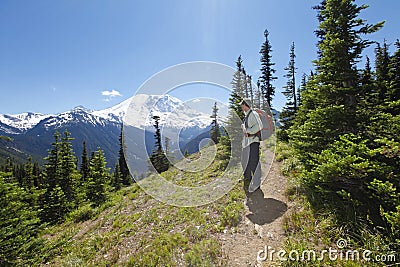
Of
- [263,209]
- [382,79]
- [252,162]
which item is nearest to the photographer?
[263,209]

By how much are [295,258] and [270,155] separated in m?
10.2

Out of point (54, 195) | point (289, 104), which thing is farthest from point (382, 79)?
point (54, 195)

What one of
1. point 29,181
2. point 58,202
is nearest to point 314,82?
point 58,202

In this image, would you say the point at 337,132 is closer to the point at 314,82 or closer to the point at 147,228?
the point at 314,82

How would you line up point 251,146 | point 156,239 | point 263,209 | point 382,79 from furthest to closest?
point 382,79 → point 251,146 → point 263,209 → point 156,239

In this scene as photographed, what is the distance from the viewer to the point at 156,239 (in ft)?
20.7

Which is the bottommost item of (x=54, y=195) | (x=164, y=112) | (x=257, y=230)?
(x=54, y=195)

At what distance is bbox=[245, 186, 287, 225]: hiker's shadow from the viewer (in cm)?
605

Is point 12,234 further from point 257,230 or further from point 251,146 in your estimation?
point 251,146

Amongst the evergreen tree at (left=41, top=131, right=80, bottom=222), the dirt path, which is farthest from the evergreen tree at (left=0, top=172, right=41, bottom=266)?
the evergreen tree at (left=41, top=131, right=80, bottom=222)

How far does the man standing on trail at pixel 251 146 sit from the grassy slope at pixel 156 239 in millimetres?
752

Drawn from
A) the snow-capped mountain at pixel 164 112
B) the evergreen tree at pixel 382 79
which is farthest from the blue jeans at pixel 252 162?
the evergreen tree at pixel 382 79

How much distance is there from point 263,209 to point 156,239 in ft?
12.2

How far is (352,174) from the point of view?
4.45 m
